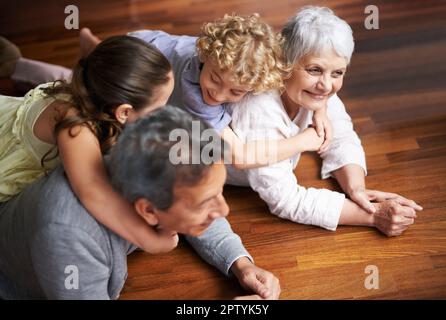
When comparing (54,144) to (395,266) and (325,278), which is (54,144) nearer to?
(325,278)

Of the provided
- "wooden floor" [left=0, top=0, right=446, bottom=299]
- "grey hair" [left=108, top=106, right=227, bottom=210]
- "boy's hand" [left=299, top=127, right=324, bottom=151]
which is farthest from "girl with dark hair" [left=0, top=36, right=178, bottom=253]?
"boy's hand" [left=299, top=127, right=324, bottom=151]

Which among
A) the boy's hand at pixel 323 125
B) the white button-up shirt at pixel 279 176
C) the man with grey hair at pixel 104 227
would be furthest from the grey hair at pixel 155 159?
the boy's hand at pixel 323 125

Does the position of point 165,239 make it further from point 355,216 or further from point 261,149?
point 355,216

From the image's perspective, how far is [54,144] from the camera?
54.1 inches

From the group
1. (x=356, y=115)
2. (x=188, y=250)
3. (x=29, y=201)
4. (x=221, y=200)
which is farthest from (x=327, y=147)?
(x=29, y=201)

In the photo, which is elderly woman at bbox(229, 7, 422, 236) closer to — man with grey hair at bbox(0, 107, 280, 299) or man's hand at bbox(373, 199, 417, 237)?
man's hand at bbox(373, 199, 417, 237)

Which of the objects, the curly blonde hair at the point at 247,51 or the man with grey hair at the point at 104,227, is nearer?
the man with grey hair at the point at 104,227

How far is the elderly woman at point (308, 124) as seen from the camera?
4.91ft

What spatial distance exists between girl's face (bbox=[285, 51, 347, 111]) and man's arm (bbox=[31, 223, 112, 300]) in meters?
0.70

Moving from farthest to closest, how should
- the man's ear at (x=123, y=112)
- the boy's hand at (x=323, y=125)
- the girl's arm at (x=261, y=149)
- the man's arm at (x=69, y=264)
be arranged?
the boy's hand at (x=323, y=125) < the girl's arm at (x=261, y=149) < the man's ear at (x=123, y=112) < the man's arm at (x=69, y=264)

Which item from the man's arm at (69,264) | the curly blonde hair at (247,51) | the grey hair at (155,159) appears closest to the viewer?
the grey hair at (155,159)

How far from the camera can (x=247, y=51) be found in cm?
144

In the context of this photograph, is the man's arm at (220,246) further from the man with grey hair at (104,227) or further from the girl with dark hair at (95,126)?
the girl with dark hair at (95,126)

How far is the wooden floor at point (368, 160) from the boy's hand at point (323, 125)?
0.18 metres
